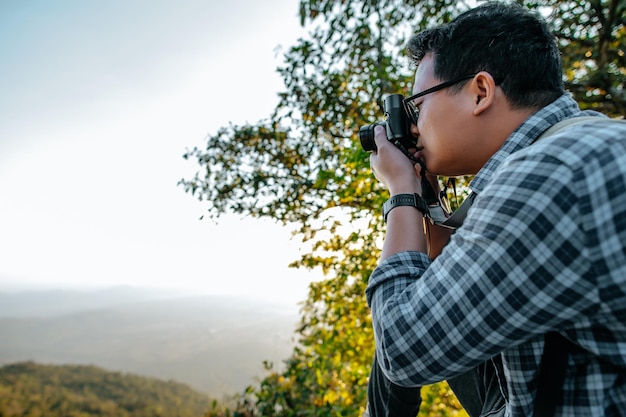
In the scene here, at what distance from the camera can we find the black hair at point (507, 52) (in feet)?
3.33

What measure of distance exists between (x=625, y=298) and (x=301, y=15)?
3727mm

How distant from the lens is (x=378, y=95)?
3.67m

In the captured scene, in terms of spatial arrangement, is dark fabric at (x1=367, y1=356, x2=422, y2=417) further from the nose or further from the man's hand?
the nose

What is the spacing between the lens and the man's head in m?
1.00

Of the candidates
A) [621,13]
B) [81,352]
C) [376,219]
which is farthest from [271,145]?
[81,352]

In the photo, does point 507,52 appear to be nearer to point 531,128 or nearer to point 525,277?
point 531,128

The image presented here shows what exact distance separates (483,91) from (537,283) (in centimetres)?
64

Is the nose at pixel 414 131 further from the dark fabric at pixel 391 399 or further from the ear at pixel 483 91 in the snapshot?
the dark fabric at pixel 391 399

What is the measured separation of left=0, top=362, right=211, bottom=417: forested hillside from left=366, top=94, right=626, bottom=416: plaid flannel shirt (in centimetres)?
1608

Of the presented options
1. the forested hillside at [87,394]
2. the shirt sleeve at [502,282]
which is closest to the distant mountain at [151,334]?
the forested hillside at [87,394]

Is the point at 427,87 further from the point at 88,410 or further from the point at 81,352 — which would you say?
the point at 81,352

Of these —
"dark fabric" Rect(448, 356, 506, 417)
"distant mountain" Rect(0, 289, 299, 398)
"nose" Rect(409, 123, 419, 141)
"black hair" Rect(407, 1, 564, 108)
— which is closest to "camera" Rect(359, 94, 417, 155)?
"nose" Rect(409, 123, 419, 141)

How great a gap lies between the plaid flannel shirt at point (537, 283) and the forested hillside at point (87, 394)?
16.1 m

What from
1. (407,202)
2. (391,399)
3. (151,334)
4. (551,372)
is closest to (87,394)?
(391,399)
